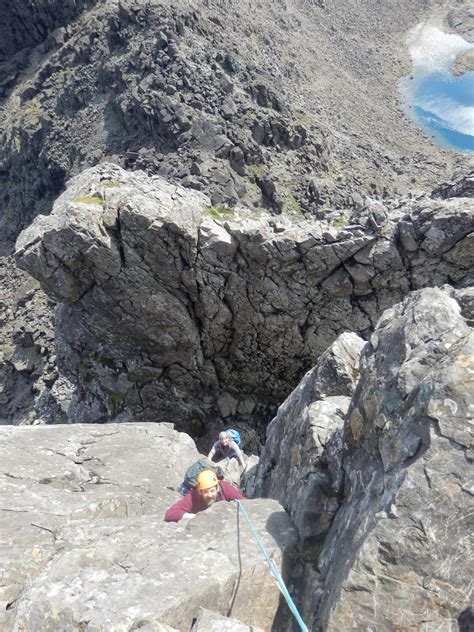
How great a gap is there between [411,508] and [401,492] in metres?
0.27

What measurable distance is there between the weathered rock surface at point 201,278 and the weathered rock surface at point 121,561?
15.1m

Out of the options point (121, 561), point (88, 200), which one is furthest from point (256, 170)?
point (121, 561)

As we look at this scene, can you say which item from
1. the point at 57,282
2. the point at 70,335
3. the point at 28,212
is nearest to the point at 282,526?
the point at 57,282

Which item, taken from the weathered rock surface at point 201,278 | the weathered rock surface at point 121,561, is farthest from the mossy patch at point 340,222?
the weathered rock surface at point 121,561

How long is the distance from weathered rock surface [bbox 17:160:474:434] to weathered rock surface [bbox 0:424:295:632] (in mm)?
15132

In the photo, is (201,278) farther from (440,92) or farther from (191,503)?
(440,92)

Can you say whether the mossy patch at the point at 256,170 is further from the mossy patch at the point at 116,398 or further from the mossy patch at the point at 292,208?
the mossy patch at the point at 116,398

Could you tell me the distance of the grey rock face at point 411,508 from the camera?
273 inches

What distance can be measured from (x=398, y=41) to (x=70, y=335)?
116m

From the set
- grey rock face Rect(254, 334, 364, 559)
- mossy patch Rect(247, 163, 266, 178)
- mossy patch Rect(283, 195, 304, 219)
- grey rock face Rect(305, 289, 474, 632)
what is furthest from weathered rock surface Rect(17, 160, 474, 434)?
mossy patch Rect(247, 163, 266, 178)

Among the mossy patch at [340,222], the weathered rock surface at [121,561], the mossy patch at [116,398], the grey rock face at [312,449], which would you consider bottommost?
the mossy patch at [116,398]

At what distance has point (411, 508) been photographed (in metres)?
7.32

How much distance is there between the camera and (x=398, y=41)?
112438 mm

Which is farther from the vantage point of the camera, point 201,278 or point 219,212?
point 219,212
